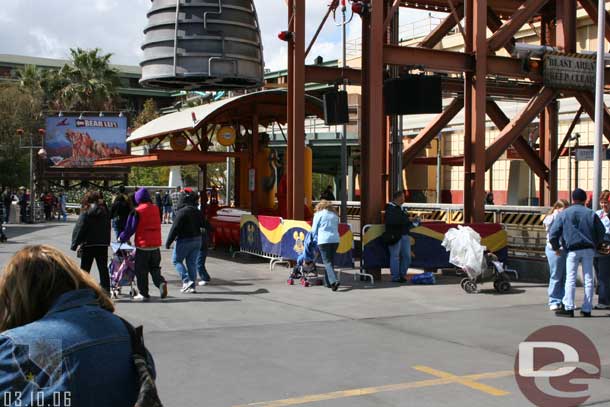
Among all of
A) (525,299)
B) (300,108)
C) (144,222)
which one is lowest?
(525,299)

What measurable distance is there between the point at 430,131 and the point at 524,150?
2.68 m

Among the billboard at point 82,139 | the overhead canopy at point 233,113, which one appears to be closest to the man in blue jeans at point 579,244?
the overhead canopy at point 233,113

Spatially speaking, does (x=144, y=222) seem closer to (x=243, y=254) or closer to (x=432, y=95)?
(x=432, y=95)

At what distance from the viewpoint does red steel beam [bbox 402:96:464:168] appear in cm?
2052

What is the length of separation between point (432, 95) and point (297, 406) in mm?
10801

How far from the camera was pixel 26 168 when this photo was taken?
50.3m

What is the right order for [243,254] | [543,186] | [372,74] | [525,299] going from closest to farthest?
[525,299], [372,74], [243,254], [543,186]

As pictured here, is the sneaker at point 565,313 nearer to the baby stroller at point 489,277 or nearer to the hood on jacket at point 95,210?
the baby stroller at point 489,277

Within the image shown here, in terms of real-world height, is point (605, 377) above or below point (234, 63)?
below

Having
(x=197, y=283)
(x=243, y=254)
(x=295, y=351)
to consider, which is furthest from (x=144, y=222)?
(x=243, y=254)

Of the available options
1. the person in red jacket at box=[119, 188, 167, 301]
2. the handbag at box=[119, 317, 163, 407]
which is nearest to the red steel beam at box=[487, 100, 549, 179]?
the person in red jacket at box=[119, 188, 167, 301]

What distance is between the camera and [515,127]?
18.2 m

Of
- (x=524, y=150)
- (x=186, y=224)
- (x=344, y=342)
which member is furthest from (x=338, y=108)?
(x=344, y=342)

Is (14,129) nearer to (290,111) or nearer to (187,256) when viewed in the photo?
(290,111)
